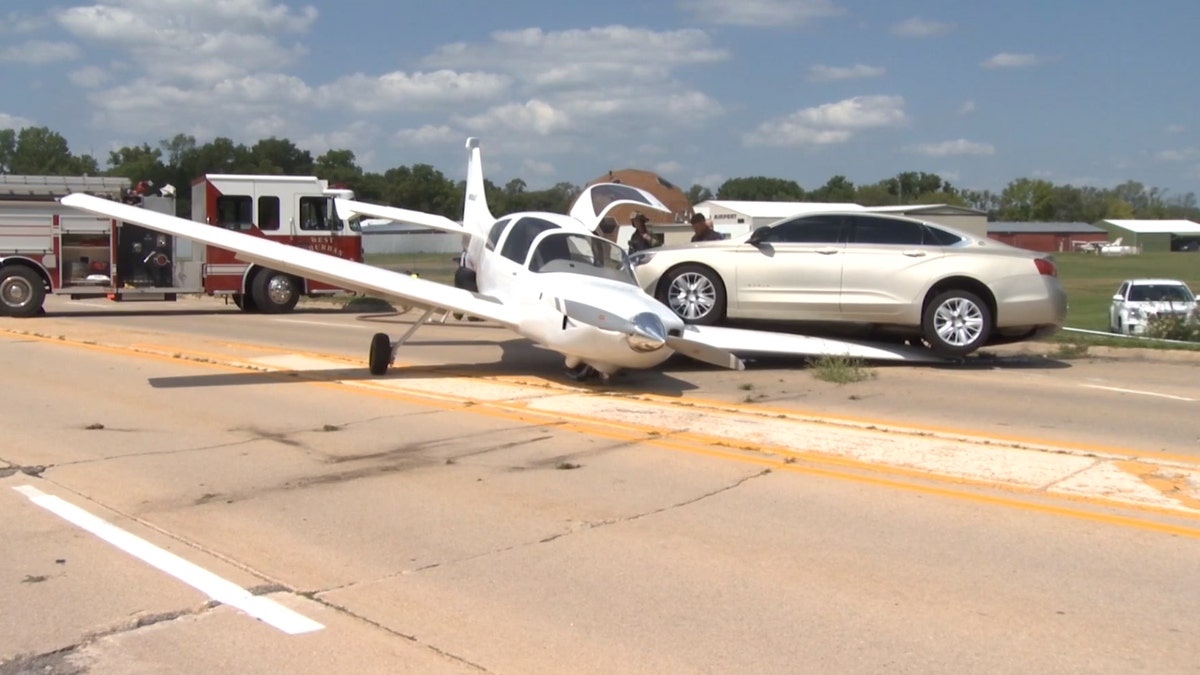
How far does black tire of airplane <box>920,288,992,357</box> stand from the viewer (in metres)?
13.9

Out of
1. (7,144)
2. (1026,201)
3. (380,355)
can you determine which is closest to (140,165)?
(7,144)

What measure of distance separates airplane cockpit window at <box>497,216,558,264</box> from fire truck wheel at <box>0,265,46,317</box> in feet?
49.4

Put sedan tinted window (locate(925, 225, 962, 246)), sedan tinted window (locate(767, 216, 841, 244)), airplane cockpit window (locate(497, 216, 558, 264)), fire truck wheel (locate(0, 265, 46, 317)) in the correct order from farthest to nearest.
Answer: fire truck wheel (locate(0, 265, 46, 317))
sedan tinted window (locate(767, 216, 841, 244))
sedan tinted window (locate(925, 225, 962, 246))
airplane cockpit window (locate(497, 216, 558, 264))

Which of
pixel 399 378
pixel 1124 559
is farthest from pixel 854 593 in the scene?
pixel 399 378

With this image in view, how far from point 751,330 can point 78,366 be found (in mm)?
9009

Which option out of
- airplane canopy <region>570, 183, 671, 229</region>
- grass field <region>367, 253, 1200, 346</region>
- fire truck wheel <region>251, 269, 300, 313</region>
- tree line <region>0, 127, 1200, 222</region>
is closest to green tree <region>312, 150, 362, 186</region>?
tree line <region>0, 127, 1200, 222</region>

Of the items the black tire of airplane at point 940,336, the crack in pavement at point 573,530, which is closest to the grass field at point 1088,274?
the black tire of airplane at point 940,336

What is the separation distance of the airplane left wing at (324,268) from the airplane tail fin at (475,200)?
16.0ft

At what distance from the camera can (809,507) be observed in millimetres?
7293

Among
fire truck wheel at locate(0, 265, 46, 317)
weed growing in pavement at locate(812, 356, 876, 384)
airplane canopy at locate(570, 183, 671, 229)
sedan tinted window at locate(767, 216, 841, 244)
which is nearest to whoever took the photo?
weed growing in pavement at locate(812, 356, 876, 384)

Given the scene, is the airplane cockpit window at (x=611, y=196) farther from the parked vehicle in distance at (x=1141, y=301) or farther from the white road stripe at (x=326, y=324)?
the parked vehicle in distance at (x=1141, y=301)

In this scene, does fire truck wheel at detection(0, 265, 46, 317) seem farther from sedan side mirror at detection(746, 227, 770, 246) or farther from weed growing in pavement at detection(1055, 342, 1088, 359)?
weed growing in pavement at detection(1055, 342, 1088, 359)

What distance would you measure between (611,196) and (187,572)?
11144 millimetres

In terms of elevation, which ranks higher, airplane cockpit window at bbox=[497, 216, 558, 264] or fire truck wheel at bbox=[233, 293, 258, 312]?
airplane cockpit window at bbox=[497, 216, 558, 264]
